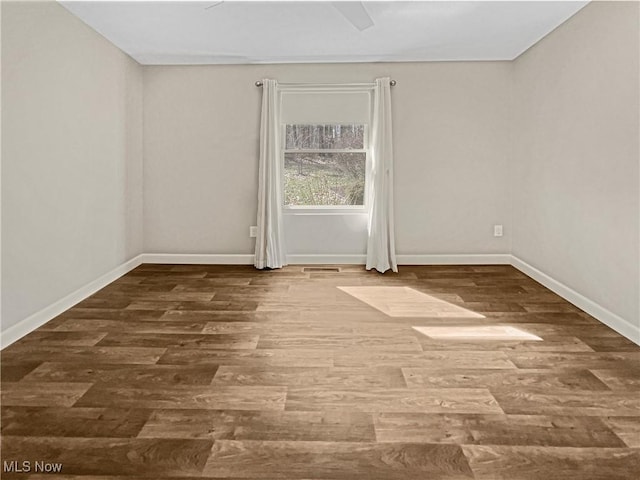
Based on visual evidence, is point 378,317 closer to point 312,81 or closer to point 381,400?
point 381,400

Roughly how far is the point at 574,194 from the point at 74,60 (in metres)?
4.23

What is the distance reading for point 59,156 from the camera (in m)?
3.74

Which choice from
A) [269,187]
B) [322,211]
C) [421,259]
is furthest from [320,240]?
[421,259]

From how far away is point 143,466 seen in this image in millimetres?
1837

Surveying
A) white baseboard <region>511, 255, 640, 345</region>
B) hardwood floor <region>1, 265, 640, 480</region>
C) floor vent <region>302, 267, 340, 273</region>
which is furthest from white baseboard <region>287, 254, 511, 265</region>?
hardwood floor <region>1, 265, 640, 480</region>

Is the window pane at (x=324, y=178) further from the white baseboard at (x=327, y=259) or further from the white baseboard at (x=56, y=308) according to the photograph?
the white baseboard at (x=56, y=308)

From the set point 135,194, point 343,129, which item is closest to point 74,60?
point 135,194

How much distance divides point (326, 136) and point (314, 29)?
1.52 metres

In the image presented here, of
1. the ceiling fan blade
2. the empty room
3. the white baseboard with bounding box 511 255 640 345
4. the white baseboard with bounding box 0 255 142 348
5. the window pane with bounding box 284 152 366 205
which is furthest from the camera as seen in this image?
the window pane with bounding box 284 152 366 205

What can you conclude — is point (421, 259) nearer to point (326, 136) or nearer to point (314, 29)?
point (326, 136)

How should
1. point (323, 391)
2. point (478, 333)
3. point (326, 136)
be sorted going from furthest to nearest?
point (326, 136) < point (478, 333) < point (323, 391)

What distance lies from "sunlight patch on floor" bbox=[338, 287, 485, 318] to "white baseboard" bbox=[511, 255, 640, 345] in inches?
33.0

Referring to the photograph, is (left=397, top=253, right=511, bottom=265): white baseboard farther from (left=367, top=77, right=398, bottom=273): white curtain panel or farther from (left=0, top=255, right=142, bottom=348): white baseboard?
(left=0, top=255, right=142, bottom=348): white baseboard

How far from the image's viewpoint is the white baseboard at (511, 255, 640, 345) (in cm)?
322
